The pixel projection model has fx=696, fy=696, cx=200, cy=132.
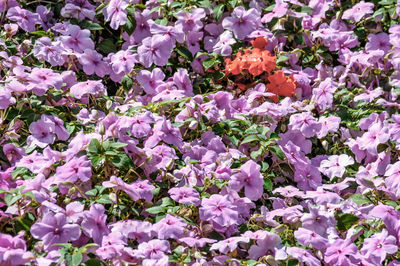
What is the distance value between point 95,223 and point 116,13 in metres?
1.37

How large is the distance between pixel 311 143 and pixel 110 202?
1.01m

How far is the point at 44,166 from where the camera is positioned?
2.41m

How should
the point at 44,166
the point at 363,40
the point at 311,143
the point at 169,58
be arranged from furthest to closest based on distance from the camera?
the point at 363,40
the point at 169,58
the point at 311,143
the point at 44,166

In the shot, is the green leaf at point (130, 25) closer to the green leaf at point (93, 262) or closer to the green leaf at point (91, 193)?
the green leaf at point (91, 193)

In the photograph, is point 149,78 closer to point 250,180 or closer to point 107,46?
point 107,46

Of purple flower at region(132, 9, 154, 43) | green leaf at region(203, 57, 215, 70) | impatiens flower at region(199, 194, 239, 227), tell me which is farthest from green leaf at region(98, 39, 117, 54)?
impatiens flower at region(199, 194, 239, 227)

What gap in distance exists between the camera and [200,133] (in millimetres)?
2797

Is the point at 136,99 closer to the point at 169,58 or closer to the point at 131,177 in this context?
the point at 169,58

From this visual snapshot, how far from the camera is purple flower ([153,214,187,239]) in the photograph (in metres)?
2.21

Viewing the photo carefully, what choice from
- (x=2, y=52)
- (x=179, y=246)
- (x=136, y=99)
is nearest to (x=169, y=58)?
(x=136, y=99)

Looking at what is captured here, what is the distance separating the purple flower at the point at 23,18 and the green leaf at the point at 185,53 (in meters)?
0.69

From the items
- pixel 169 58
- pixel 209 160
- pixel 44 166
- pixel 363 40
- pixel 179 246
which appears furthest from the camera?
pixel 363 40

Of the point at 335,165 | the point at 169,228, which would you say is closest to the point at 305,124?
the point at 335,165

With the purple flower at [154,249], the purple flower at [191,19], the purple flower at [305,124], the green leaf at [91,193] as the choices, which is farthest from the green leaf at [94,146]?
the purple flower at [191,19]
